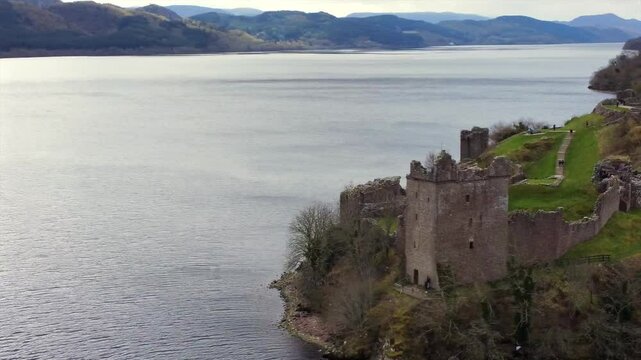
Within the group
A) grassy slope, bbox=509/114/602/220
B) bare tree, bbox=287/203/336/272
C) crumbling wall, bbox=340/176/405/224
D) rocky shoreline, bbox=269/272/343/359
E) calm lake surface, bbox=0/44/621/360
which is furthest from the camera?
crumbling wall, bbox=340/176/405/224

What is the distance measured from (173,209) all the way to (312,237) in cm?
2882

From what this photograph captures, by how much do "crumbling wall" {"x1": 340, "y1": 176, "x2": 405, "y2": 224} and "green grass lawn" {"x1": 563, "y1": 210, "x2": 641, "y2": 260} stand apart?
36.0 feet

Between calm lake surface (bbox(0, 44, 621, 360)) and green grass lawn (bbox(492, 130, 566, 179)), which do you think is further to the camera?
green grass lawn (bbox(492, 130, 566, 179))

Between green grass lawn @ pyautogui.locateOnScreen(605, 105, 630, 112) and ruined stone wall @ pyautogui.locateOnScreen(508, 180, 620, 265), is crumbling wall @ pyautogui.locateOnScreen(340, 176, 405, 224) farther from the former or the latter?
green grass lawn @ pyautogui.locateOnScreen(605, 105, 630, 112)

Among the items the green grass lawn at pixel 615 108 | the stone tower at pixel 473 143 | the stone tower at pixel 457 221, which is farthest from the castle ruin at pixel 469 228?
the green grass lawn at pixel 615 108

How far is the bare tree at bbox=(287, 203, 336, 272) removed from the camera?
53.7 metres

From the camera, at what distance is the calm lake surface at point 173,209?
4959 cm

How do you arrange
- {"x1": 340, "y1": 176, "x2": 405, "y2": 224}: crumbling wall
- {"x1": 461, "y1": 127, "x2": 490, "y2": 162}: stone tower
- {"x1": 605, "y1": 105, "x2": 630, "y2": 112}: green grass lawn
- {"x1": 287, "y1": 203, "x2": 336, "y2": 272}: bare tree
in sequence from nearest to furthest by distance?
1. {"x1": 287, "y1": 203, "x2": 336, "y2": 272}: bare tree
2. {"x1": 340, "y1": 176, "x2": 405, "y2": 224}: crumbling wall
3. {"x1": 461, "y1": 127, "x2": 490, "y2": 162}: stone tower
4. {"x1": 605, "y1": 105, "x2": 630, "y2": 112}: green grass lawn

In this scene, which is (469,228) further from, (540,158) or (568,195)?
(540,158)

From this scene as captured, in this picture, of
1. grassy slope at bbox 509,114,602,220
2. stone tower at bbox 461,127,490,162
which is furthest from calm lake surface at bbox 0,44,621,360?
grassy slope at bbox 509,114,602,220

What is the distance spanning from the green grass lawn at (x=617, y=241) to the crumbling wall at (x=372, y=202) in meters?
11.0

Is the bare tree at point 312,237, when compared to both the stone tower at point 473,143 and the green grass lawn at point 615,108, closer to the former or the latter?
the stone tower at point 473,143

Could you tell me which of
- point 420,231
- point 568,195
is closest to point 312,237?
point 420,231

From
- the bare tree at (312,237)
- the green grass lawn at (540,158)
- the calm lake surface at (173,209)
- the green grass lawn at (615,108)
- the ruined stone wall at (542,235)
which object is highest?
the green grass lawn at (615,108)
